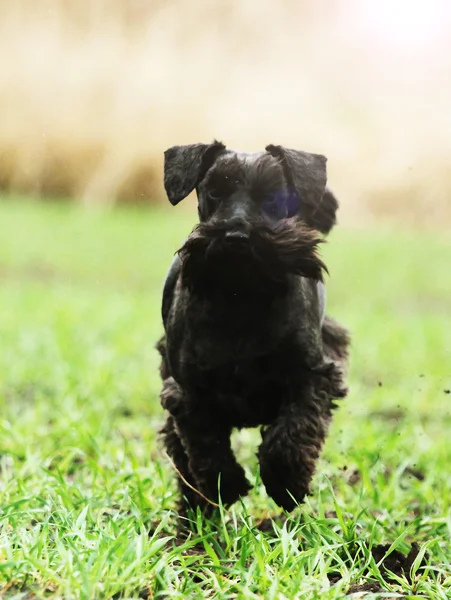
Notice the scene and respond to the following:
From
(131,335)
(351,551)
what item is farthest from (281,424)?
A: (131,335)

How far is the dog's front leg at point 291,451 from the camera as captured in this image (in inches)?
113

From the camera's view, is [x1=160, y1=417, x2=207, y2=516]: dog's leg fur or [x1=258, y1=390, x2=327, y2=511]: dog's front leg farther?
[x1=160, y1=417, x2=207, y2=516]: dog's leg fur

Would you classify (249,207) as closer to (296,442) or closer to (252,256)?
(252,256)

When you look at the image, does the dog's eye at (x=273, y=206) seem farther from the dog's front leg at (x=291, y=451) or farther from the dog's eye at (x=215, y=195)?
the dog's front leg at (x=291, y=451)

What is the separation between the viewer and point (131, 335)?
299 inches

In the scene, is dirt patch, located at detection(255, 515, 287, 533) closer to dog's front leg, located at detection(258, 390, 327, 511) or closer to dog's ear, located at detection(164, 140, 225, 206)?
dog's front leg, located at detection(258, 390, 327, 511)

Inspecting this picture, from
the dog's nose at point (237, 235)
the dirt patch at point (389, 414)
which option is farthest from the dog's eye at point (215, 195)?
the dirt patch at point (389, 414)

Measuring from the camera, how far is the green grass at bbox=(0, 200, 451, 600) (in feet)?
8.18

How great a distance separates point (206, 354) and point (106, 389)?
9.58 ft

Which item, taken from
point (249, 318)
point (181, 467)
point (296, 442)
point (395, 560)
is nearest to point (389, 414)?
point (181, 467)

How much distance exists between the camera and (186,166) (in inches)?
116

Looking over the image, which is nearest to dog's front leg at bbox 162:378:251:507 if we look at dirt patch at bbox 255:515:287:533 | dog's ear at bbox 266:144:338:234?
dirt patch at bbox 255:515:287:533

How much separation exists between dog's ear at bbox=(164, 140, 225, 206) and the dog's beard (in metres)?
0.27

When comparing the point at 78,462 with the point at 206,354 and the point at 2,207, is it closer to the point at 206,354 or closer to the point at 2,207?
the point at 206,354
